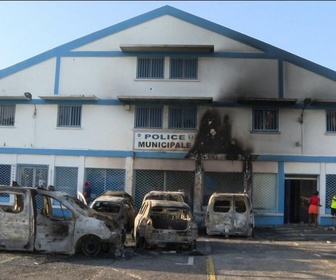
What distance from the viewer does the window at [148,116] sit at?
2041cm

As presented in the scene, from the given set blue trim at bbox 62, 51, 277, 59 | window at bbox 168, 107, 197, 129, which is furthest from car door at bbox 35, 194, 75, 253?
blue trim at bbox 62, 51, 277, 59

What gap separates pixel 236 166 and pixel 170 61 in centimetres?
583

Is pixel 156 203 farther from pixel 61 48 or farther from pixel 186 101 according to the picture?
pixel 61 48

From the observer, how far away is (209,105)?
20.1 meters

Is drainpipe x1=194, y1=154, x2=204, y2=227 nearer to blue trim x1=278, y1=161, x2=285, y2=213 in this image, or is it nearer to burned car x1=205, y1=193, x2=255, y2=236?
blue trim x1=278, y1=161, x2=285, y2=213

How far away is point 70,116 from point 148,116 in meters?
3.75

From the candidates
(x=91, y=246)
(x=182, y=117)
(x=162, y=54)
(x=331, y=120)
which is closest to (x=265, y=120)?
(x=331, y=120)

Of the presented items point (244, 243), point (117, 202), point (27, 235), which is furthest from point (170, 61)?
point (27, 235)

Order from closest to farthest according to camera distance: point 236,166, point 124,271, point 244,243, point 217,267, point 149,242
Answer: point 124,271, point 217,267, point 149,242, point 244,243, point 236,166

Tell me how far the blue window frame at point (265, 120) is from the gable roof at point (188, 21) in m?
2.51

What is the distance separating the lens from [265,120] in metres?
20.1

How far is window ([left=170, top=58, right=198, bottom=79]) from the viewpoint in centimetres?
2053

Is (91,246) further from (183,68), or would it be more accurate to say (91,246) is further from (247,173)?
(183,68)

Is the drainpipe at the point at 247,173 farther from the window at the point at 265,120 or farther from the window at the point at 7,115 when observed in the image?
the window at the point at 7,115
